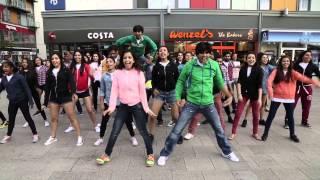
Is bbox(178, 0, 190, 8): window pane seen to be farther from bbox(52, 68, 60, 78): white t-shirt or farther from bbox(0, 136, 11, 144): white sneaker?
bbox(0, 136, 11, 144): white sneaker

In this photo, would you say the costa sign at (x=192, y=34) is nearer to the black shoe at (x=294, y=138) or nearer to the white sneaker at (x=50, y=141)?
the black shoe at (x=294, y=138)

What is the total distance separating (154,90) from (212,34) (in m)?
14.0

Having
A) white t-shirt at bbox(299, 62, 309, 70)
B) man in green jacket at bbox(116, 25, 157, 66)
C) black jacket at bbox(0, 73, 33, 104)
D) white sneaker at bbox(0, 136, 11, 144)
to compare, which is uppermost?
man in green jacket at bbox(116, 25, 157, 66)

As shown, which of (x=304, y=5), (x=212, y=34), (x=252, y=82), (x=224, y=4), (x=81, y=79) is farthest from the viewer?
Answer: (x=304, y=5)

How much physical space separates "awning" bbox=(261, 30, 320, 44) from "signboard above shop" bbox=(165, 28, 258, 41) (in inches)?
36.7

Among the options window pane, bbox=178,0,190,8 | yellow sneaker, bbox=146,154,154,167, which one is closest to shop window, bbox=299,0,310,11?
window pane, bbox=178,0,190,8

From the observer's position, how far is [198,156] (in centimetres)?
526

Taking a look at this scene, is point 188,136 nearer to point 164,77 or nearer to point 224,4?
point 164,77

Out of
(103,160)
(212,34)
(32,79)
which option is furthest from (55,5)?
(103,160)

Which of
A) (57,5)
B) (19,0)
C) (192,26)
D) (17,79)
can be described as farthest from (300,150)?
(19,0)

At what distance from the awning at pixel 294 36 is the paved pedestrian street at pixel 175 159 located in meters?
13.5

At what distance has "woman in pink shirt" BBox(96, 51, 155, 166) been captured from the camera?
4.73 metres

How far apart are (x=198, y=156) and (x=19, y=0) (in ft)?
142

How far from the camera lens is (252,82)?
6.08 m
